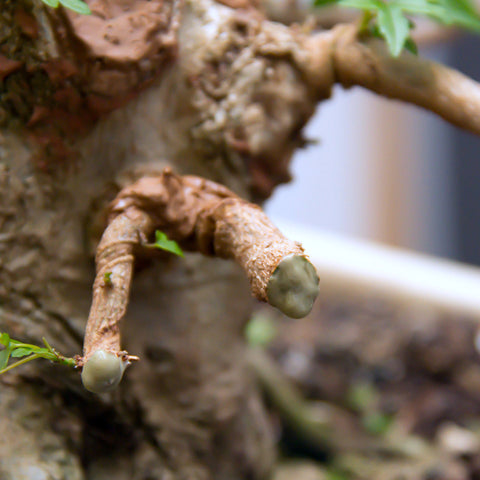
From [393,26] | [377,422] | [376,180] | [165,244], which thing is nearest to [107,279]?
[165,244]

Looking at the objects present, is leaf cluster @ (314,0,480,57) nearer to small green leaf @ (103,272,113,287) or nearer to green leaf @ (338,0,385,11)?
green leaf @ (338,0,385,11)

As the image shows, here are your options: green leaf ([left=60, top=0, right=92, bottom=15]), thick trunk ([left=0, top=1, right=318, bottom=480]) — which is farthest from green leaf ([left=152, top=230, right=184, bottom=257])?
green leaf ([left=60, top=0, right=92, bottom=15])

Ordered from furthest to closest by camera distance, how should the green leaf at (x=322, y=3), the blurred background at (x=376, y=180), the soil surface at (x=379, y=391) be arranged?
the blurred background at (x=376, y=180)
the soil surface at (x=379, y=391)
the green leaf at (x=322, y=3)

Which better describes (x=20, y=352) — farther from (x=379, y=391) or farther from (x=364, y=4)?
(x=379, y=391)

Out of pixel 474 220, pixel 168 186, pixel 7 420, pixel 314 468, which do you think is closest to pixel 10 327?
pixel 7 420

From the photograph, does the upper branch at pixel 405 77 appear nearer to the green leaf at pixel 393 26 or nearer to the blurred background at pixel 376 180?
the green leaf at pixel 393 26

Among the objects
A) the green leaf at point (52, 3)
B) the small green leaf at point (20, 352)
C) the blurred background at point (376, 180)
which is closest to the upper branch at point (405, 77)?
the green leaf at point (52, 3)
